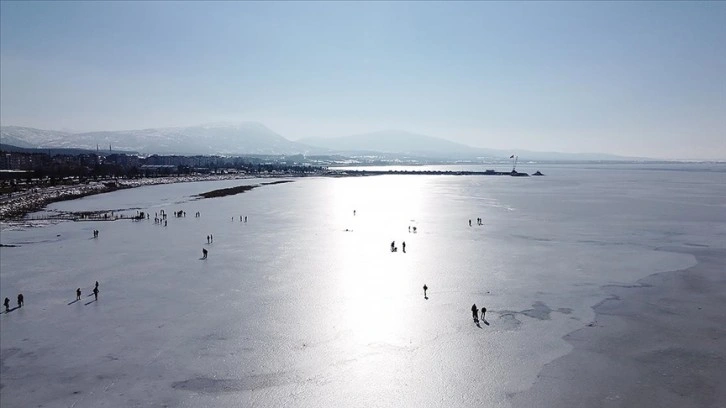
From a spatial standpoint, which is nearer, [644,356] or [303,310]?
[644,356]

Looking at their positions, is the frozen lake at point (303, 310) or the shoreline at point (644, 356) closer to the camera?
the shoreline at point (644, 356)

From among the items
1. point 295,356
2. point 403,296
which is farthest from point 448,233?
point 295,356

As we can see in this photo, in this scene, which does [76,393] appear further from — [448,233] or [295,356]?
[448,233]

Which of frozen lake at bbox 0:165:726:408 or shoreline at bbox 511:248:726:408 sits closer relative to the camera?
shoreline at bbox 511:248:726:408
